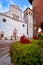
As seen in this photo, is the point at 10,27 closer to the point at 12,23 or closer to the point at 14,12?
the point at 12,23

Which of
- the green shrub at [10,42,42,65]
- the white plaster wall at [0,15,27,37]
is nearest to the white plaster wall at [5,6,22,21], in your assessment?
the white plaster wall at [0,15,27,37]

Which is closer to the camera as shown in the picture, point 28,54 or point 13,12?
point 28,54

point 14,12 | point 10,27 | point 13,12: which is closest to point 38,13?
point 10,27

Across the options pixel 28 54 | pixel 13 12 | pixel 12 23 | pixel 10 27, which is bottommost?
pixel 28 54

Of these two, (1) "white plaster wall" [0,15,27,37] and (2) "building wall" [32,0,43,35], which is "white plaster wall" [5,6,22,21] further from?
(2) "building wall" [32,0,43,35]

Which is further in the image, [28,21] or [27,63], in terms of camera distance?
[28,21]

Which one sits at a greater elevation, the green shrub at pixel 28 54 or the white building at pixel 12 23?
the white building at pixel 12 23

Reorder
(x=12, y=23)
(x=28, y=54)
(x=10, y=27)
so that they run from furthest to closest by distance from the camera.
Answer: (x=12, y=23) → (x=10, y=27) → (x=28, y=54)

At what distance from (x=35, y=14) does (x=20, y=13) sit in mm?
25674

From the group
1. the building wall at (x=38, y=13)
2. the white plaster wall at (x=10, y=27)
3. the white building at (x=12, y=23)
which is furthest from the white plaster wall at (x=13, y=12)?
the building wall at (x=38, y=13)

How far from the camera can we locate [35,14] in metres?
4.37

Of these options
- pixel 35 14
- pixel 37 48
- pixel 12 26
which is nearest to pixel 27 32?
pixel 12 26

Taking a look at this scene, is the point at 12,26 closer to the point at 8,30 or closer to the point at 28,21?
the point at 8,30

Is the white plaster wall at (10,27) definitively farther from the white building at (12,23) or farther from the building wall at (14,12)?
the building wall at (14,12)
